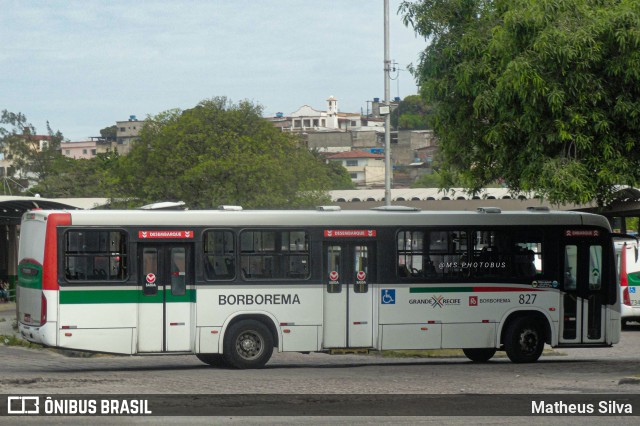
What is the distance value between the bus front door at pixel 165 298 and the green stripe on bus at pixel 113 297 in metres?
0.02

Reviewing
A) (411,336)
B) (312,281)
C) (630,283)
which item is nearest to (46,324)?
(312,281)

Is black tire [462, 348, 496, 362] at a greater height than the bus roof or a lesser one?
lesser

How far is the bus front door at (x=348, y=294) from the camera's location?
69.6ft

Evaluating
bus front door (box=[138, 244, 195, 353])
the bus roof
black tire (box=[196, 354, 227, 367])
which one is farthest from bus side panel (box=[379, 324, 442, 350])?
bus front door (box=[138, 244, 195, 353])

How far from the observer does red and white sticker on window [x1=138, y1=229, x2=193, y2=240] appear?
20656mm

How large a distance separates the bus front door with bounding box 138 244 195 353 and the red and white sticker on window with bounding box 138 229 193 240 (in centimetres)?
17

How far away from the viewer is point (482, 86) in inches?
904

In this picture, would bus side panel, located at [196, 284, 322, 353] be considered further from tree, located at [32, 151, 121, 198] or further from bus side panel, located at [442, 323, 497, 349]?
tree, located at [32, 151, 121, 198]

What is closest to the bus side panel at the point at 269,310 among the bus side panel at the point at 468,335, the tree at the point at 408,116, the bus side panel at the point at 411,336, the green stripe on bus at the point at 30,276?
the bus side panel at the point at 411,336

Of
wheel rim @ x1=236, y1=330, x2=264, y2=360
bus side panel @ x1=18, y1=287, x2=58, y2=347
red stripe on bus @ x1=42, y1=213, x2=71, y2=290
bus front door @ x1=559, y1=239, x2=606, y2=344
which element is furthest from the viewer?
bus front door @ x1=559, y1=239, x2=606, y2=344

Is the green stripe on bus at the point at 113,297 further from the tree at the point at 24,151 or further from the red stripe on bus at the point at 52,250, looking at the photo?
the tree at the point at 24,151

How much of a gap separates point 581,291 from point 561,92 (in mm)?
4106

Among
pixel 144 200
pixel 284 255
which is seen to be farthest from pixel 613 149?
pixel 144 200

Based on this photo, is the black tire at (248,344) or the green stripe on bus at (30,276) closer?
the green stripe on bus at (30,276)
